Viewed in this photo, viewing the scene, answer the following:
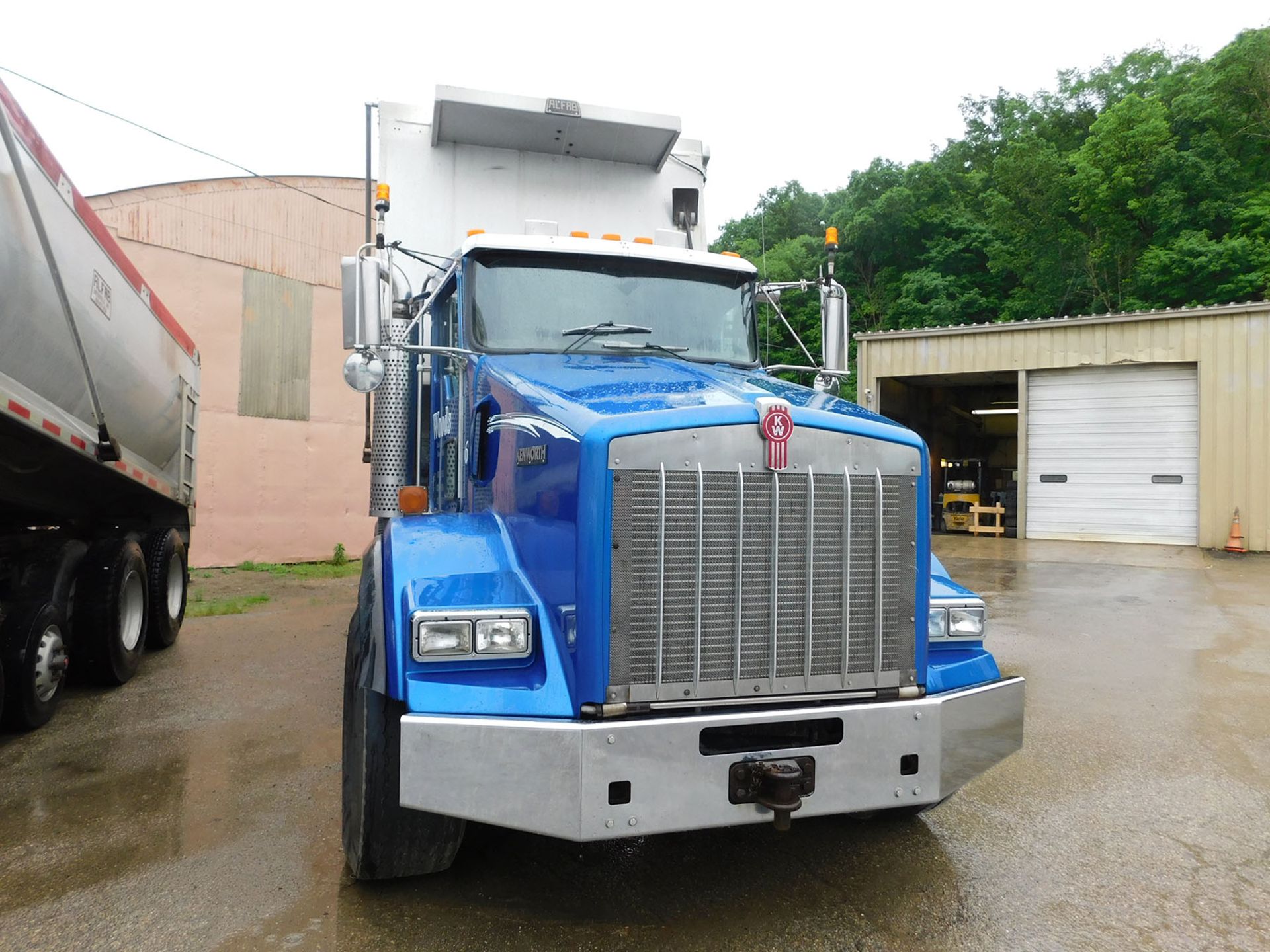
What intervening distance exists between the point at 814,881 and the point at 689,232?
4561 millimetres

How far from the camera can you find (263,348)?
14203 millimetres

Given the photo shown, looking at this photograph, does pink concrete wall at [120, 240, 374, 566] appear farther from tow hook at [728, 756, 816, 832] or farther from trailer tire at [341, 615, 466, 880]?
tow hook at [728, 756, 816, 832]

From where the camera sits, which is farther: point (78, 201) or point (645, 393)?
point (78, 201)

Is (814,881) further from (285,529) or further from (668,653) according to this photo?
(285,529)

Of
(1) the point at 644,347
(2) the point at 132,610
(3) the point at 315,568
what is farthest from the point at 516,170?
(3) the point at 315,568

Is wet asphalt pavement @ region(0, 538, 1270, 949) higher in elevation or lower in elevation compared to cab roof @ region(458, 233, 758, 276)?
lower

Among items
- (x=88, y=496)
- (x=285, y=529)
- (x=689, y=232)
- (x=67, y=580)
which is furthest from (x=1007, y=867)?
(x=285, y=529)

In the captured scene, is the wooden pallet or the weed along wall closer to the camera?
the weed along wall

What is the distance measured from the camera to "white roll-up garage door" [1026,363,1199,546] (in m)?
15.7

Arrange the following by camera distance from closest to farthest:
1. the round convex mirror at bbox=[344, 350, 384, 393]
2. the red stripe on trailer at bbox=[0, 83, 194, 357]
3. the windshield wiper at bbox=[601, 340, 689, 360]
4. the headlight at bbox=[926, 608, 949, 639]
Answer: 1. the headlight at bbox=[926, 608, 949, 639]
2. the round convex mirror at bbox=[344, 350, 384, 393]
3. the red stripe on trailer at bbox=[0, 83, 194, 357]
4. the windshield wiper at bbox=[601, 340, 689, 360]

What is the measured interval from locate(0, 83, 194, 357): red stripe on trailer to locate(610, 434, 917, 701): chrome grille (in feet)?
11.4

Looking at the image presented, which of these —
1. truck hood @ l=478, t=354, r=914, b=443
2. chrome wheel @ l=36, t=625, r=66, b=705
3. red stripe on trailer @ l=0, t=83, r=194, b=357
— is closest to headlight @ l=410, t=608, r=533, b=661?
truck hood @ l=478, t=354, r=914, b=443

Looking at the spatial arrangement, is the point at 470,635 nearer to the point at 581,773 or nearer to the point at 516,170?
the point at 581,773

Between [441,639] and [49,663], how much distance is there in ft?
12.3
